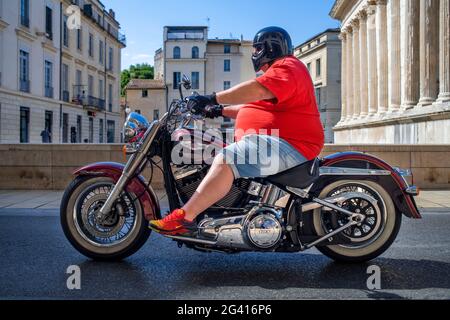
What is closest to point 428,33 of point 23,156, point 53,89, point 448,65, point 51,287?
point 448,65

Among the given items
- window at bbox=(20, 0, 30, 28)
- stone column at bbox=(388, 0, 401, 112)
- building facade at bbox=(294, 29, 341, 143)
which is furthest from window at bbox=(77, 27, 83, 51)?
stone column at bbox=(388, 0, 401, 112)

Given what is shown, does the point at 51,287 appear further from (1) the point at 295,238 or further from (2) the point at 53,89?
(2) the point at 53,89

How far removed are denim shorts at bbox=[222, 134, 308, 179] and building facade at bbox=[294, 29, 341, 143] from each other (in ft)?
169

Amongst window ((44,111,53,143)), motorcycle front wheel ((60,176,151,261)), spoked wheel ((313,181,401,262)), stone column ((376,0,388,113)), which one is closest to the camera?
spoked wheel ((313,181,401,262))

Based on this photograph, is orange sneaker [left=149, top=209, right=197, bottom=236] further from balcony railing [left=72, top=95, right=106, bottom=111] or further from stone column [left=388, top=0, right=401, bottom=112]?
balcony railing [left=72, top=95, right=106, bottom=111]

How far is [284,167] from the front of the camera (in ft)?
11.6

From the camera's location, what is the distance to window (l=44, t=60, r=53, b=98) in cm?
3619

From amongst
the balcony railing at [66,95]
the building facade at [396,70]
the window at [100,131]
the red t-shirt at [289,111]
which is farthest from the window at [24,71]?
the red t-shirt at [289,111]

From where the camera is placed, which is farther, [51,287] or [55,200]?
[55,200]

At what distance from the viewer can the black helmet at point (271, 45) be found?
3633mm

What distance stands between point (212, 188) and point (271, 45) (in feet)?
4.05

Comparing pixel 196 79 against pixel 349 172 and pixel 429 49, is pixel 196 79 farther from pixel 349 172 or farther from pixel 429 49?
pixel 349 172

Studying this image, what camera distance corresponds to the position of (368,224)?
12.6 ft
